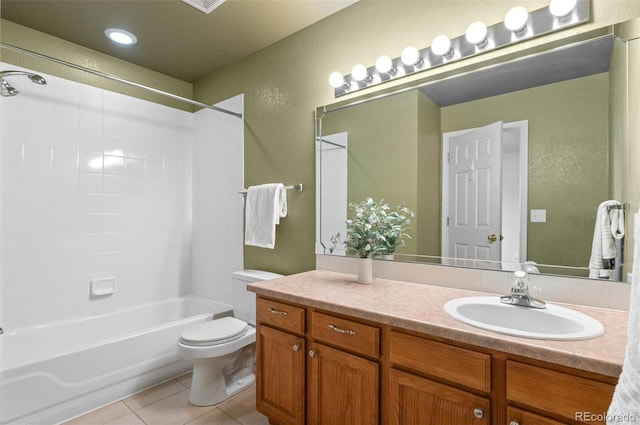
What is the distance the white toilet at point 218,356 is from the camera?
1998 mm

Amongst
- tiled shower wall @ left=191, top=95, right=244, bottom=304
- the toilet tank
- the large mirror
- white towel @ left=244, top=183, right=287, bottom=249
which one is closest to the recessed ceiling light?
tiled shower wall @ left=191, top=95, right=244, bottom=304

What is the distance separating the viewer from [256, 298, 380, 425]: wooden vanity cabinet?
1.31 metres

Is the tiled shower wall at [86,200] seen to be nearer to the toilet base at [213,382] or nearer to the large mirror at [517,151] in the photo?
the toilet base at [213,382]

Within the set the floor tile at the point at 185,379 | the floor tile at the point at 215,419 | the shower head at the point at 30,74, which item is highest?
the shower head at the point at 30,74

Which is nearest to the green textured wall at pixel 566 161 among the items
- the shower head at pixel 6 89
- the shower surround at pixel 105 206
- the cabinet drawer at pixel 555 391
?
the cabinet drawer at pixel 555 391

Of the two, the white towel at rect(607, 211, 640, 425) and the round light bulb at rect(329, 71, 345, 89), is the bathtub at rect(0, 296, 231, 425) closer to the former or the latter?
the round light bulb at rect(329, 71, 345, 89)

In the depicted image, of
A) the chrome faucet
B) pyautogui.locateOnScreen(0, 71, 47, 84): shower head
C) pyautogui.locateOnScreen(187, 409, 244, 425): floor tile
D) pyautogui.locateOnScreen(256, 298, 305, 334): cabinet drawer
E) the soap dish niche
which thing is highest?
pyautogui.locateOnScreen(0, 71, 47, 84): shower head

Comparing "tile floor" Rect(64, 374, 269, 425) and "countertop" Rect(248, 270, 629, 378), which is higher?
"countertop" Rect(248, 270, 629, 378)

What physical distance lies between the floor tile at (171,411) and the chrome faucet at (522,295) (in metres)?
1.83

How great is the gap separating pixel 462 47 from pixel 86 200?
2.84 metres

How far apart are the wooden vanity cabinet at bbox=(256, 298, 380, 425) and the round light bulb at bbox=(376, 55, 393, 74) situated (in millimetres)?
1381

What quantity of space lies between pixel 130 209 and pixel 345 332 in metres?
2.37

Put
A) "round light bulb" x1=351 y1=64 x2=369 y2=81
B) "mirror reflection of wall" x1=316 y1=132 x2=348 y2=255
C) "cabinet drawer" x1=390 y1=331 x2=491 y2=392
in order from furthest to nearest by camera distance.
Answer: "mirror reflection of wall" x1=316 y1=132 x2=348 y2=255, "round light bulb" x1=351 y1=64 x2=369 y2=81, "cabinet drawer" x1=390 y1=331 x2=491 y2=392

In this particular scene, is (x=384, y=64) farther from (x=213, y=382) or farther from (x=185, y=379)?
(x=185, y=379)
